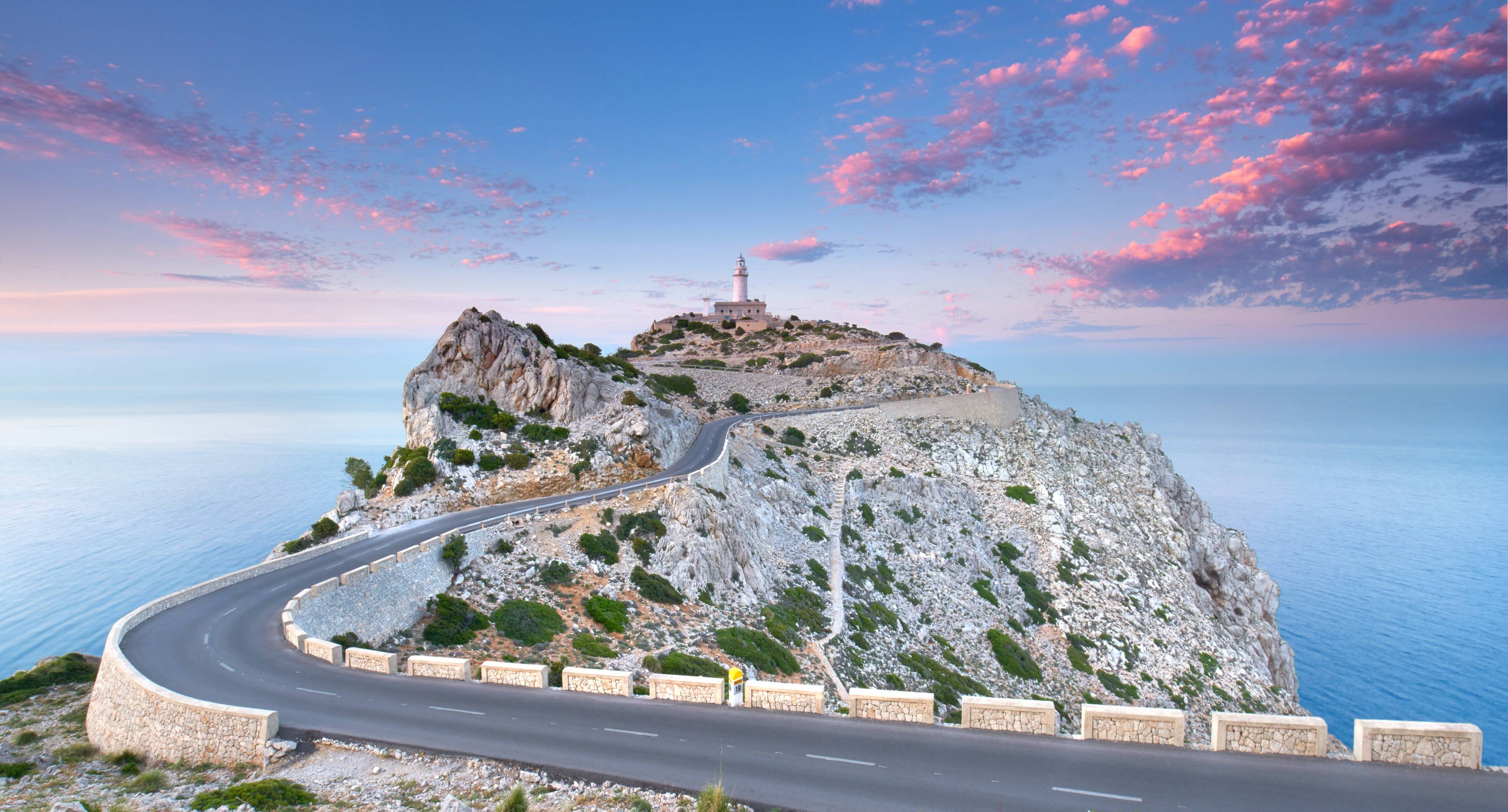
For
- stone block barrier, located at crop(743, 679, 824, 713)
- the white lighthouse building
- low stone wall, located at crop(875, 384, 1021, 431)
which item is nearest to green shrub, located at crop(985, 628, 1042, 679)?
stone block barrier, located at crop(743, 679, 824, 713)

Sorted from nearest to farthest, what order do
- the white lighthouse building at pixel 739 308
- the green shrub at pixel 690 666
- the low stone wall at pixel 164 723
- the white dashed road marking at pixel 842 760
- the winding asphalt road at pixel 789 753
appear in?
the winding asphalt road at pixel 789 753 → the white dashed road marking at pixel 842 760 → the low stone wall at pixel 164 723 → the green shrub at pixel 690 666 → the white lighthouse building at pixel 739 308

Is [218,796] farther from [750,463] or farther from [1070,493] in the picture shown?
[1070,493]

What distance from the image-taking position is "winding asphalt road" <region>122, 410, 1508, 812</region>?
35.5 feet

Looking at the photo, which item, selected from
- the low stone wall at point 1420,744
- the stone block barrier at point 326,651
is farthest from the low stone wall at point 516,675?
the low stone wall at point 1420,744

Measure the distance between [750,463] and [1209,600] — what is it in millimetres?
39098

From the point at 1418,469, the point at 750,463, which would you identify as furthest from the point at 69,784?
the point at 1418,469

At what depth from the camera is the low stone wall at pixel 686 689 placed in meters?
15.3

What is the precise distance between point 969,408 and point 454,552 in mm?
53263

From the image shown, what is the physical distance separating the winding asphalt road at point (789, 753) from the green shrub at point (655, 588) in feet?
36.0

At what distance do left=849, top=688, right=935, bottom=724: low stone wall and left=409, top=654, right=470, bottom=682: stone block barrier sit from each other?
10.2 m

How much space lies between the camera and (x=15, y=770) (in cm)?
1500

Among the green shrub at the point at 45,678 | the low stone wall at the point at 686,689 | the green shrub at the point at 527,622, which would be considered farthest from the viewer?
the green shrub at the point at 527,622

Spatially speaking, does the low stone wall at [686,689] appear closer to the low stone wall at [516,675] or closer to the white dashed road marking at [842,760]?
the low stone wall at [516,675]

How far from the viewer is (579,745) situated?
13.4 metres
